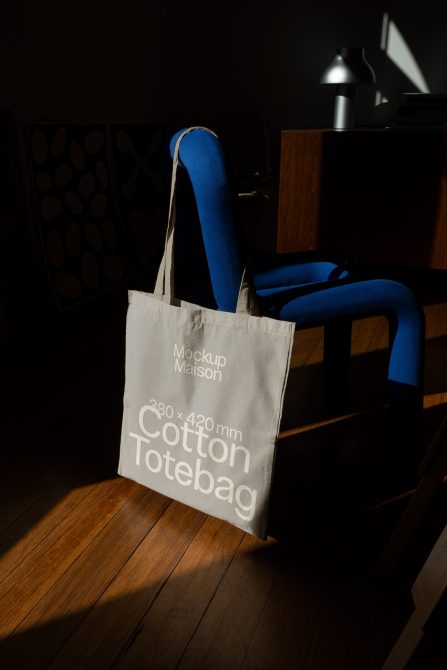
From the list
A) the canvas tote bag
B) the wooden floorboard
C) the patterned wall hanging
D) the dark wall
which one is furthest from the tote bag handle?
the dark wall

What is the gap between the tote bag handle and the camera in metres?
1.08

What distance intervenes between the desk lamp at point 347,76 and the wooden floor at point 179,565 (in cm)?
156

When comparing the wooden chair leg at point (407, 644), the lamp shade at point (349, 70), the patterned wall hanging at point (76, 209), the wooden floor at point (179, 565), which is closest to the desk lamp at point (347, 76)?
the lamp shade at point (349, 70)

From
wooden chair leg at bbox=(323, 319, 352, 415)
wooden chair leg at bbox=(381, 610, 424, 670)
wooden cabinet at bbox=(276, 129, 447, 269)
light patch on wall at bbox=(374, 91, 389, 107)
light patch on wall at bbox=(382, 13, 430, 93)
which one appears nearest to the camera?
wooden chair leg at bbox=(381, 610, 424, 670)

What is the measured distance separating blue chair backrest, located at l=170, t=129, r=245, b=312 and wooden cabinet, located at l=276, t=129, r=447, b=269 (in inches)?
38.6

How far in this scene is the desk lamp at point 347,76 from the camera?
262 cm

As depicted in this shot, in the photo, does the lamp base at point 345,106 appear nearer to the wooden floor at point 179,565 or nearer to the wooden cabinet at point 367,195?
the wooden cabinet at point 367,195

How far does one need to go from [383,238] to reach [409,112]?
3.06 feet

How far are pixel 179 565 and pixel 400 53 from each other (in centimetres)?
305

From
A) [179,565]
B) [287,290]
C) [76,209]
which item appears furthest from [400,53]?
[179,565]

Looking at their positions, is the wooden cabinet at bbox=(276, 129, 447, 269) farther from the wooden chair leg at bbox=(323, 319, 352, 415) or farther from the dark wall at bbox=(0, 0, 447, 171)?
the dark wall at bbox=(0, 0, 447, 171)

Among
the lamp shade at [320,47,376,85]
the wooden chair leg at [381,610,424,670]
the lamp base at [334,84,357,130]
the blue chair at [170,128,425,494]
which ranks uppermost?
the lamp shade at [320,47,376,85]

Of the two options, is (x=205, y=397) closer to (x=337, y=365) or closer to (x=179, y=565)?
(x=179, y=565)

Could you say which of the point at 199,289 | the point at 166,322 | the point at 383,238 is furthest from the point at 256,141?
the point at 166,322
